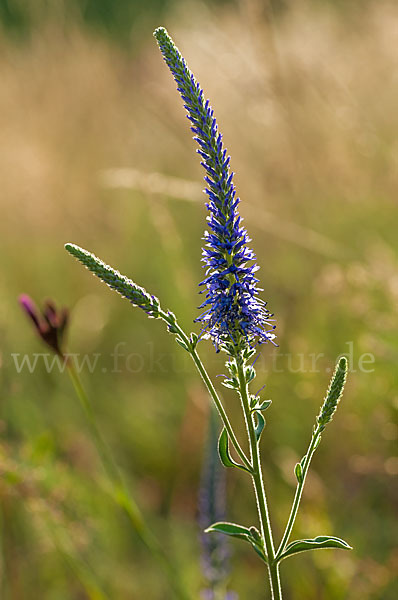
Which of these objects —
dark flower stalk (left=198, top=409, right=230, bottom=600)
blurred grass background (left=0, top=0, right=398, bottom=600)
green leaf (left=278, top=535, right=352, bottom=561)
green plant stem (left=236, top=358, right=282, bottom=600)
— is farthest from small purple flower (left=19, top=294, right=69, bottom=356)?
green leaf (left=278, top=535, right=352, bottom=561)

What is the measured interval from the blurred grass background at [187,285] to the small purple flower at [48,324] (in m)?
0.39

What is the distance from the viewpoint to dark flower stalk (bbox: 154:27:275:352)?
1112 millimetres

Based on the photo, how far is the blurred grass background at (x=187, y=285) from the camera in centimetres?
246

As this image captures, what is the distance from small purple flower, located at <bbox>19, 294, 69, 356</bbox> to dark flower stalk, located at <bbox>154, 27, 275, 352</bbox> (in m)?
0.55

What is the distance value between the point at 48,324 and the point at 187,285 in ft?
5.26

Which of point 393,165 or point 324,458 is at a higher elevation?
point 393,165

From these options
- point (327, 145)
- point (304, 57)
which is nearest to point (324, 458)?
point (327, 145)

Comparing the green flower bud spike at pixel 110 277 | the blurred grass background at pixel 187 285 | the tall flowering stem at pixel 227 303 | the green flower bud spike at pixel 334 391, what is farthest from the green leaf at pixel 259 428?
the blurred grass background at pixel 187 285

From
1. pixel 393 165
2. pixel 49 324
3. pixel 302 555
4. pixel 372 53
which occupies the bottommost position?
pixel 302 555

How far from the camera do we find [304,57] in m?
4.20

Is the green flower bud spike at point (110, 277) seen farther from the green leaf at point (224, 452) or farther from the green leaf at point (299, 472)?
the green leaf at point (299, 472)

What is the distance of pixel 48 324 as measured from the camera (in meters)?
1.66

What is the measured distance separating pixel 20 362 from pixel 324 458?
1.71 meters

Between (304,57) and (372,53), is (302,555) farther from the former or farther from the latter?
(372,53)
